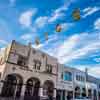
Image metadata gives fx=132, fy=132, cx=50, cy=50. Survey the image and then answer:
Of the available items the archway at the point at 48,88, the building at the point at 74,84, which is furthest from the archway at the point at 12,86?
the building at the point at 74,84

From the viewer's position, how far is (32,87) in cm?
2427

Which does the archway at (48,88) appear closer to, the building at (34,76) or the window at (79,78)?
the building at (34,76)

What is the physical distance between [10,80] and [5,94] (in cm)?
225

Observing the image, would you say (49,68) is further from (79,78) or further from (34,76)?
(79,78)

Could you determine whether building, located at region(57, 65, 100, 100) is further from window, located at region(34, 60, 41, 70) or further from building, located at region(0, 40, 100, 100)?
window, located at region(34, 60, 41, 70)

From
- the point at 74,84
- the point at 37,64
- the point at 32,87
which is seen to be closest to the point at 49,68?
the point at 37,64

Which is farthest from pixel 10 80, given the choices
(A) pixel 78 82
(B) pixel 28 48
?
(A) pixel 78 82

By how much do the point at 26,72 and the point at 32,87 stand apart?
3.16 meters

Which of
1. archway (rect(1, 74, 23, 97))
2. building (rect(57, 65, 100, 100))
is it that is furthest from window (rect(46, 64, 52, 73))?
archway (rect(1, 74, 23, 97))

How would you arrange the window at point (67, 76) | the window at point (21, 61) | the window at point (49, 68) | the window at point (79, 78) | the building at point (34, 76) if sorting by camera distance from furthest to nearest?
1. the window at point (79, 78)
2. the window at point (67, 76)
3. the window at point (49, 68)
4. the window at point (21, 61)
5. the building at point (34, 76)

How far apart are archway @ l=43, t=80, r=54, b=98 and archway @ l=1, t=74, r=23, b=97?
5542mm

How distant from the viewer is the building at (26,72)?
21188 millimetres

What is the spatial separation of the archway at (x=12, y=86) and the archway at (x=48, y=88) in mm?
5542

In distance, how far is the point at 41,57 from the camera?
88.2 feet
